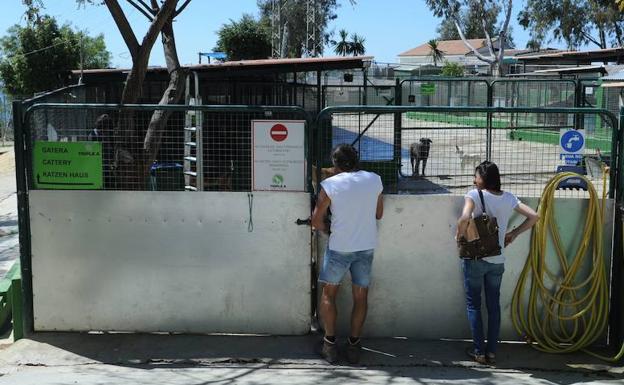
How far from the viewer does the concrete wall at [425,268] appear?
5.39 m

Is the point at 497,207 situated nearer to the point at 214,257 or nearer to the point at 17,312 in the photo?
the point at 214,257

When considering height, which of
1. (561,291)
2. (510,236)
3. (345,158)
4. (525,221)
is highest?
(345,158)

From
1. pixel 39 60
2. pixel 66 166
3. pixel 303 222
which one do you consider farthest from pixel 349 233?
pixel 39 60

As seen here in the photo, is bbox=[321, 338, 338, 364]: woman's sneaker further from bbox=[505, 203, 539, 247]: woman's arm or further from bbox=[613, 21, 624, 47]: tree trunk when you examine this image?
bbox=[613, 21, 624, 47]: tree trunk

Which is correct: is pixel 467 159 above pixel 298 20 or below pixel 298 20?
below

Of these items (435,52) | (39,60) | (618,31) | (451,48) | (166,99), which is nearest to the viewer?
(166,99)

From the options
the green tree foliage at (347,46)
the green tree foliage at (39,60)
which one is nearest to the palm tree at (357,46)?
the green tree foliage at (347,46)

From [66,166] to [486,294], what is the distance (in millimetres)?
3398

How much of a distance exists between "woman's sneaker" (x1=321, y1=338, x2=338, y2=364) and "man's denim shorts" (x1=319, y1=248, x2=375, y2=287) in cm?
46

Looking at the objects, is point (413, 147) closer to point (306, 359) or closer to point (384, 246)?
point (384, 246)

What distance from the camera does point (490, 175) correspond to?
499cm

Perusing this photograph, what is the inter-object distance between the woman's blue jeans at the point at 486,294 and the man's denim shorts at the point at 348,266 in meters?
0.72

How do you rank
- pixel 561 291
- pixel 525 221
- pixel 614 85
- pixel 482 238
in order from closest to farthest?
pixel 482 238
pixel 525 221
pixel 561 291
pixel 614 85

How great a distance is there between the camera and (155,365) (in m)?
5.09
